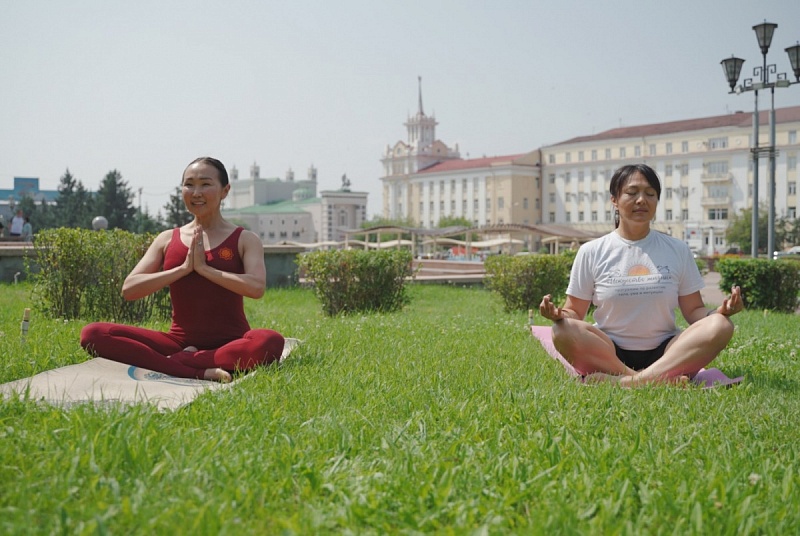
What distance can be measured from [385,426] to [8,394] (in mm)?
1606

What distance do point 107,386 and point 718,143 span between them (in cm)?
7893

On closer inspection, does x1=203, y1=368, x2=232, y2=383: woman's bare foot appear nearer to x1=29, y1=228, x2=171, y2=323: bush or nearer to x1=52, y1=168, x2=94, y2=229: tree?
x1=29, y1=228, x2=171, y2=323: bush

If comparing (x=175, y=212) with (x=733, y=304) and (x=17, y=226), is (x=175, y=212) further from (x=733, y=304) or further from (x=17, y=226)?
(x=733, y=304)

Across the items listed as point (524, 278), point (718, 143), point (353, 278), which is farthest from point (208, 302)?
point (718, 143)

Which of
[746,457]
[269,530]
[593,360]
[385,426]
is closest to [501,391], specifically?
[593,360]

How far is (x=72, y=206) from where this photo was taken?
192 feet

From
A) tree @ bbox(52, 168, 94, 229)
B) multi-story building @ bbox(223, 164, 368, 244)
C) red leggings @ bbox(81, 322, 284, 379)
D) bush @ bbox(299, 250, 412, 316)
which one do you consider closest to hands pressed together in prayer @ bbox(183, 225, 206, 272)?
red leggings @ bbox(81, 322, 284, 379)

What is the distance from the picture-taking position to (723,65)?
14359 mm

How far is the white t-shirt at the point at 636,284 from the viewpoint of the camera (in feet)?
14.7

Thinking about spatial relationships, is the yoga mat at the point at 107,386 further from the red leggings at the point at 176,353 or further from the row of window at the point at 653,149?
the row of window at the point at 653,149

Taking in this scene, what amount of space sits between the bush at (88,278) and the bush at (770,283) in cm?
806

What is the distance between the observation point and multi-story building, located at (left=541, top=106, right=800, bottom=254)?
242ft

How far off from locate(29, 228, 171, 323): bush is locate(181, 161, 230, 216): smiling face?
331 cm

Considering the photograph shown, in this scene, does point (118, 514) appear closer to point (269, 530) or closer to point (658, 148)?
point (269, 530)
